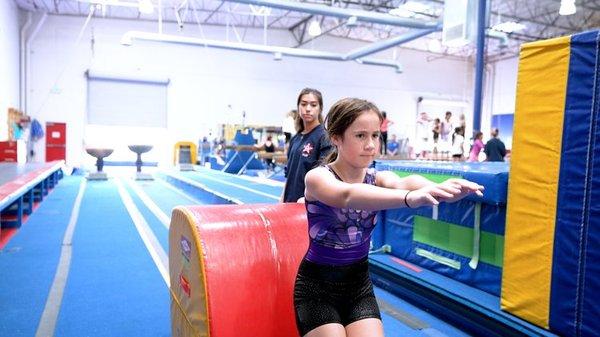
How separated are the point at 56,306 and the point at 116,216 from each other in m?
3.86

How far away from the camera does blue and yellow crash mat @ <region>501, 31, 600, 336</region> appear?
8.03ft

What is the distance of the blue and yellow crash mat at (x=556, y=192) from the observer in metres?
2.45

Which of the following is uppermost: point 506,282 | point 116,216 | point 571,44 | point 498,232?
point 571,44

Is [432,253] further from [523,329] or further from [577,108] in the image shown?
[577,108]

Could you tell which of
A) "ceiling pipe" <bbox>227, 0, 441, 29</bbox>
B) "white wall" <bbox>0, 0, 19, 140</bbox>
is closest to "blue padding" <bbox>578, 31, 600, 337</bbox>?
"ceiling pipe" <bbox>227, 0, 441, 29</bbox>

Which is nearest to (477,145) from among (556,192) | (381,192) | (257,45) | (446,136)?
(446,136)

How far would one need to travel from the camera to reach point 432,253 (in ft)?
12.8

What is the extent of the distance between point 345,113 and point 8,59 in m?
15.2

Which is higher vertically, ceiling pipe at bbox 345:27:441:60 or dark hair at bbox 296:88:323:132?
ceiling pipe at bbox 345:27:441:60

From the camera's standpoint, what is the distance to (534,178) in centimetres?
273

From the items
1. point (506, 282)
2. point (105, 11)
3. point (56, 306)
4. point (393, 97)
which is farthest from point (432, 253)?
point (393, 97)

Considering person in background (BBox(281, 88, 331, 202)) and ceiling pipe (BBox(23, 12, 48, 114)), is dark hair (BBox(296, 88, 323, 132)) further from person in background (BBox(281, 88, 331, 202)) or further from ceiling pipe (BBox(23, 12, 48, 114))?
ceiling pipe (BBox(23, 12, 48, 114))

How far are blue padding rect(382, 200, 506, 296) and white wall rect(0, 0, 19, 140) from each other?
11506mm

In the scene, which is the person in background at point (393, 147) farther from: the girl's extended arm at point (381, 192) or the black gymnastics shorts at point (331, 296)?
the girl's extended arm at point (381, 192)
